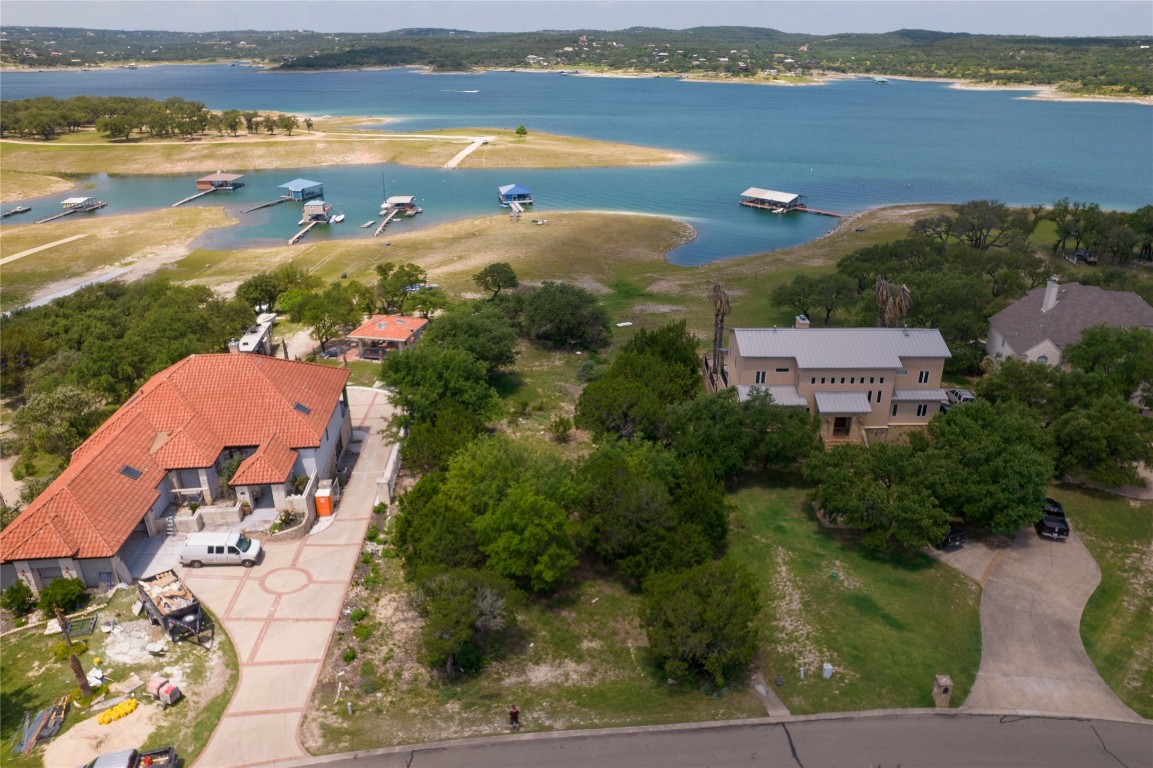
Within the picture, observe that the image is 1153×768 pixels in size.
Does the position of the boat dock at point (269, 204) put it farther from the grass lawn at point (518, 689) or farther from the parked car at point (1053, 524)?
the parked car at point (1053, 524)

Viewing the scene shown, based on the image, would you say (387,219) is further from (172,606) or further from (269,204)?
(172,606)

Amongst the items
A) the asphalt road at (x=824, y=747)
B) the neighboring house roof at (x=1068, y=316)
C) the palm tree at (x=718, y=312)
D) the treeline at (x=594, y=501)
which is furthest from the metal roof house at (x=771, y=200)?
the asphalt road at (x=824, y=747)

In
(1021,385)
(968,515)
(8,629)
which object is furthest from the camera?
(1021,385)

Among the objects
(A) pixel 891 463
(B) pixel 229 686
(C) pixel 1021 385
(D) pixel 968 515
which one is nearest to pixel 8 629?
(B) pixel 229 686

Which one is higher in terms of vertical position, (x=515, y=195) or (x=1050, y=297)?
(x=1050, y=297)

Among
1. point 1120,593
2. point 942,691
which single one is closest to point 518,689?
point 942,691

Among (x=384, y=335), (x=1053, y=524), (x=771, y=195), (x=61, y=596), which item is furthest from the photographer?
(x=771, y=195)

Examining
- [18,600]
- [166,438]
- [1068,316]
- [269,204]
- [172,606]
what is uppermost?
[1068,316]

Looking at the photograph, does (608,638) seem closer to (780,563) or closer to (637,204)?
(780,563)
